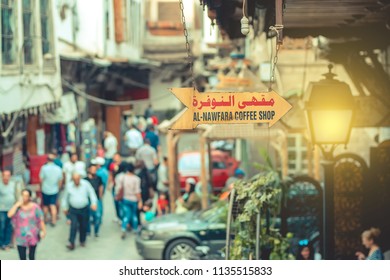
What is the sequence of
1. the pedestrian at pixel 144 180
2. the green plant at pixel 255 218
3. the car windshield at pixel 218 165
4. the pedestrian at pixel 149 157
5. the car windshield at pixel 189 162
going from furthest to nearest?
1. the car windshield at pixel 218 165
2. the car windshield at pixel 189 162
3. the pedestrian at pixel 149 157
4. the pedestrian at pixel 144 180
5. the green plant at pixel 255 218

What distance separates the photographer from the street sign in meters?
6.48

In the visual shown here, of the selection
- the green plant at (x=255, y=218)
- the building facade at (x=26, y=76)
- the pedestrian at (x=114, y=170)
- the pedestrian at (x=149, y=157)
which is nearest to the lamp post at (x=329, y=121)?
the green plant at (x=255, y=218)

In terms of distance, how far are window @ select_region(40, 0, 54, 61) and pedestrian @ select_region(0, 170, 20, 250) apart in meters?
1.50

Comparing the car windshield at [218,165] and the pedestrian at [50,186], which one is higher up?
the pedestrian at [50,186]

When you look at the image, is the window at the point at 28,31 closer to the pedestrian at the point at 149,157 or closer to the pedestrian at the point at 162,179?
the pedestrian at the point at 149,157

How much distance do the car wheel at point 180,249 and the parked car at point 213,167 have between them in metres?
3.57

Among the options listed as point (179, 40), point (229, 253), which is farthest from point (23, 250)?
point (179, 40)

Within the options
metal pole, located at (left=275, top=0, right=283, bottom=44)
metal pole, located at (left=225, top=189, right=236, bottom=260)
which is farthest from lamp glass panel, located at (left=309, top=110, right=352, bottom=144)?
metal pole, located at (left=225, top=189, right=236, bottom=260)

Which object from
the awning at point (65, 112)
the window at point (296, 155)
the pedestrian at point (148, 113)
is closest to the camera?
the awning at point (65, 112)

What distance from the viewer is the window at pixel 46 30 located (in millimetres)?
9094

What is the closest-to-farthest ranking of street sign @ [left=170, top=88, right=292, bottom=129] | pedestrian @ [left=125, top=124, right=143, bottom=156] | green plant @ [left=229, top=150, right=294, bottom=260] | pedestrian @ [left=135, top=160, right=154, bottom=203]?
street sign @ [left=170, top=88, right=292, bottom=129] → green plant @ [left=229, top=150, right=294, bottom=260] → pedestrian @ [left=135, top=160, right=154, bottom=203] → pedestrian @ [left=125, top=124, right=143, bottom=156]

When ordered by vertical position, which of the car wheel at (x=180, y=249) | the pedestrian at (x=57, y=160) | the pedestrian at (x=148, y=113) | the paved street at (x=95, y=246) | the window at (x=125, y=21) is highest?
the window at (x=125, y=21)

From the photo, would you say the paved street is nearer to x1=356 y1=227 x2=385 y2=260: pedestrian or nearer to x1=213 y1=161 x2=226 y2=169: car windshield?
x1=356 y1=227 x2=385 y2=260: pedestrian
